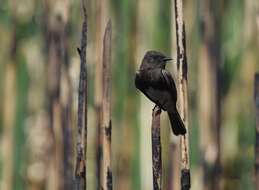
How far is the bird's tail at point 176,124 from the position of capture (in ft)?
5.41

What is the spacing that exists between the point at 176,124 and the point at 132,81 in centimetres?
49

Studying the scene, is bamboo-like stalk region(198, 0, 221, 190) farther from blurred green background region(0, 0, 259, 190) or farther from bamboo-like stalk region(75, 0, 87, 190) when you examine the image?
bamboo-like stalk region(75, 0, 87, 190)

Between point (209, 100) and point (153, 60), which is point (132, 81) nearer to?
point (209, 100)

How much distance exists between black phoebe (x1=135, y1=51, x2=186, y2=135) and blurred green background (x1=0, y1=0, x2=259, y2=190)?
1.15ft

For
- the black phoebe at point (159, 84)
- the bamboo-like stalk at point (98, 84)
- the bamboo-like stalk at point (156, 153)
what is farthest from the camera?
the bamboo-like stalk at point (98, 84)

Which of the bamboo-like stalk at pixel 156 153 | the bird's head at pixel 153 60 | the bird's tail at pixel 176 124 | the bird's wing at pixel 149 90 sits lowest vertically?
the bamboo-like stalk at pixel 156 153

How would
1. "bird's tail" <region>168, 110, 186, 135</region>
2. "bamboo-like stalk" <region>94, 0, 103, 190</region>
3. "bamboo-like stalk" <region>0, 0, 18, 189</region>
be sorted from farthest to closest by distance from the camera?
1. "bamboo-like stalk" <region>0, 0, 18, 189</region>
2. "bamboo-like stalk" <region>94, 0, 103, 190</region>
3. "bird's tail" <region>168, 110, 186, 135</region>

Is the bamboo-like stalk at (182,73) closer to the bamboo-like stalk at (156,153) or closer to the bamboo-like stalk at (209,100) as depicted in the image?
the bamboo-like stalk at (156,153)

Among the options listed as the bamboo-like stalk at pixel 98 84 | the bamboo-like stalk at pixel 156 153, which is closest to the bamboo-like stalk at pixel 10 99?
the bamboo-like stalk at pixel 98 84

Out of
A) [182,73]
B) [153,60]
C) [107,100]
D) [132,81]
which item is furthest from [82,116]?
[132,81]

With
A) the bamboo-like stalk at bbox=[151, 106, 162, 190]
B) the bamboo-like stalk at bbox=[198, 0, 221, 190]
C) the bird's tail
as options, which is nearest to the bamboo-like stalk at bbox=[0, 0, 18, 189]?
the bamboo-like stalk at bbox=[198, 0, 221, 190]

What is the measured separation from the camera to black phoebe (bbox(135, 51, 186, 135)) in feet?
5.83

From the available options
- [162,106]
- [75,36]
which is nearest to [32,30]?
[75,36]

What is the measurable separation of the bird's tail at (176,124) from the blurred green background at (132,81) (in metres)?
0.36
